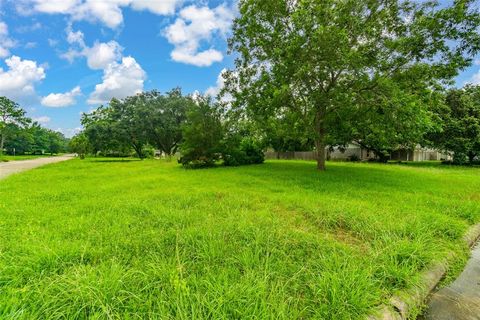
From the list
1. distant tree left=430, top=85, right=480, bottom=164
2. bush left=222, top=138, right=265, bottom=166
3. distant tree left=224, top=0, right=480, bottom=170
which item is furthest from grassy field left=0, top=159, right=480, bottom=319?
distant tree left=430, top=85, right=480, bottom=164

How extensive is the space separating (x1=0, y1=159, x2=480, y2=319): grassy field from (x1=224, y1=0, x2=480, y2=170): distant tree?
5235 millimetres

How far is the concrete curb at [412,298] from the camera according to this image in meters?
2.23

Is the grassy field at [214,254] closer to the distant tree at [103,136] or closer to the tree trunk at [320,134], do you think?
the tree trunk at [320,134]

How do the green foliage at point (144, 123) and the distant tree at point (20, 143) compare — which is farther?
the distant tree at point (20, 143)

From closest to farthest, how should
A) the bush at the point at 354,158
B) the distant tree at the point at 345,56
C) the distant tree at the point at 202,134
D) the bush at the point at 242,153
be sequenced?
1. the distant tree at the point at 345,56
2. the distant tree at the point at 202,134
3. the bush at the point at 242,153
4. the bush at the point at 354,158

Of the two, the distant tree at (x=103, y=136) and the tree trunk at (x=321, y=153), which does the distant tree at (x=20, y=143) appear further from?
the tree trunk at (x=321, y=153)

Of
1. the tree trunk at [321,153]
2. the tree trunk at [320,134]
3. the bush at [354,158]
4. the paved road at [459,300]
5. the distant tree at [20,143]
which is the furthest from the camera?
the distant tree at [20,143]

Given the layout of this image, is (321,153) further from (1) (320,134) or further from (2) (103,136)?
(2) (103,136)

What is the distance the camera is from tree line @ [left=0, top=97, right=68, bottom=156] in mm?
33844

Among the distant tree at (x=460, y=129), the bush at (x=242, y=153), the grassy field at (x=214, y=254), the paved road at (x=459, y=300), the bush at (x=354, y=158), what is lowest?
the paved road at (x=459, y=300)

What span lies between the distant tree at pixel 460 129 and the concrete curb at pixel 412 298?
2170 cm

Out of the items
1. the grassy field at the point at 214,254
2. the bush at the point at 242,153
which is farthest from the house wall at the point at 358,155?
the grassy field at the point at 214,254

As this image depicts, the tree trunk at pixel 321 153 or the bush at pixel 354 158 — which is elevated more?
the tree trunk at pixel 321 153

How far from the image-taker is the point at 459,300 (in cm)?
265
